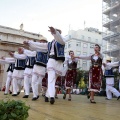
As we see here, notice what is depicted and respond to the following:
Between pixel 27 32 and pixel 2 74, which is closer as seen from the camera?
pixel 2 74

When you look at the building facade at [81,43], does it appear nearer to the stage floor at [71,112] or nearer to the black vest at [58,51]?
the black vest at [58,51]

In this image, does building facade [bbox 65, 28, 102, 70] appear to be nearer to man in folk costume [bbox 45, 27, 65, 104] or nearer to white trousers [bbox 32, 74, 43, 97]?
white trousers [bbox 32, 74, 43, 97]

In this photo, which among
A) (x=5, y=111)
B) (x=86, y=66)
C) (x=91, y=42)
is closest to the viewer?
(x=5, y=111)

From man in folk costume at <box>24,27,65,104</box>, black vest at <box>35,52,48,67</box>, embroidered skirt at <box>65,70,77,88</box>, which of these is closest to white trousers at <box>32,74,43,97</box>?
black vest at <box>35,52,48,67</box>

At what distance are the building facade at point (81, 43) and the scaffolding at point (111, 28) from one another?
1942cm

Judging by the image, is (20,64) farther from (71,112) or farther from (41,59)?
(71,112)

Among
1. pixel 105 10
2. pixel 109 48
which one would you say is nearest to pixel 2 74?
pixel 109 48

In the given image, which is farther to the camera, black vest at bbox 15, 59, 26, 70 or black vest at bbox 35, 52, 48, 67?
black vest at bbox 15, 59, 26, 70

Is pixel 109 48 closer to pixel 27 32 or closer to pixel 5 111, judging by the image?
pixel 27 32

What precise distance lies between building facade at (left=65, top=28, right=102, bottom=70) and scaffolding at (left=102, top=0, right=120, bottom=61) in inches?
765

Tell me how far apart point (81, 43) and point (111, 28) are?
23778mm

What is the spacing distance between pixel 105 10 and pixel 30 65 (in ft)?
97.2

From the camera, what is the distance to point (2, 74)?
28453mm

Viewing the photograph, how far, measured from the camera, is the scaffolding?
3198 cm
